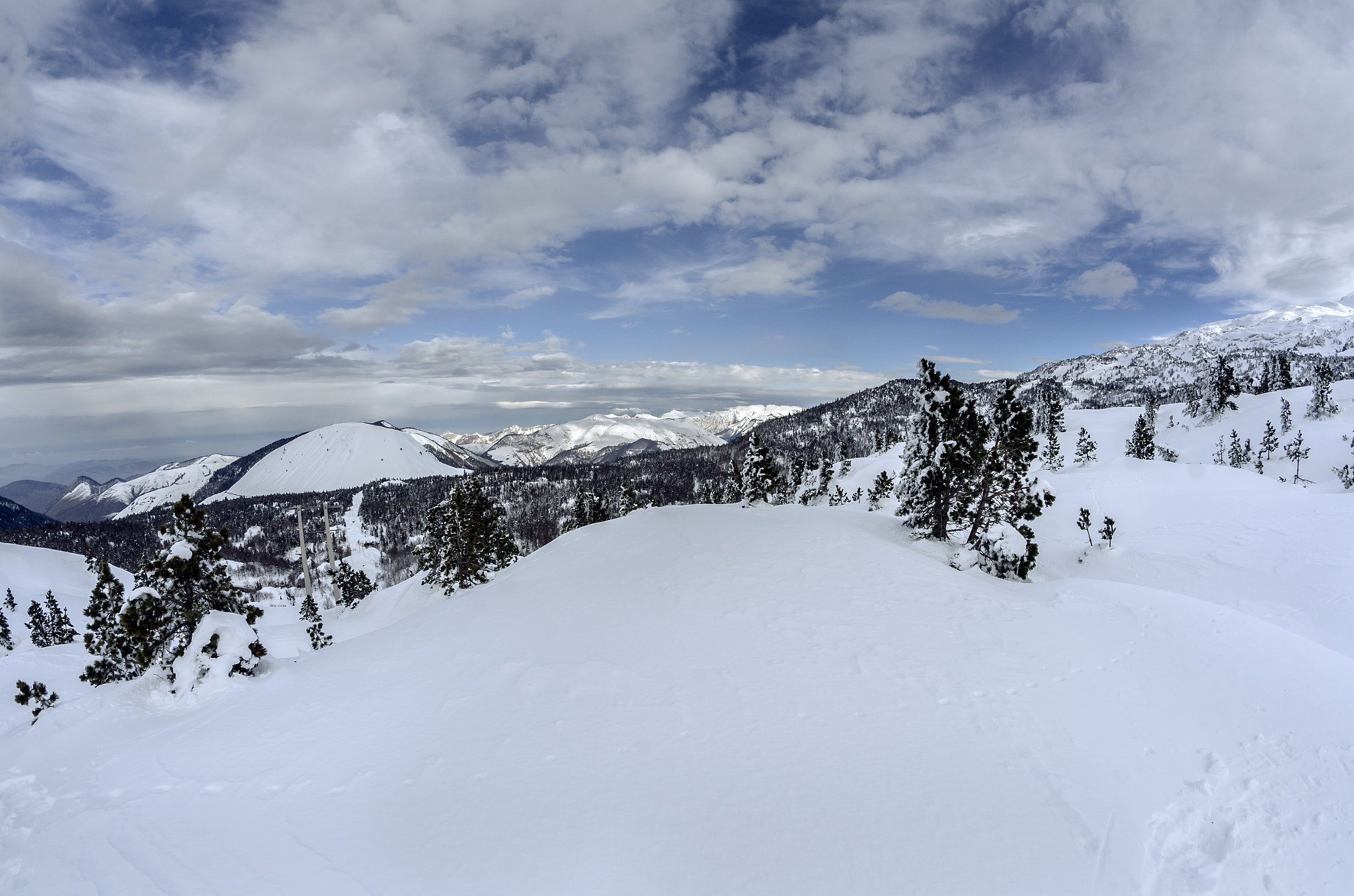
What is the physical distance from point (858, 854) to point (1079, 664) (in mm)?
7525

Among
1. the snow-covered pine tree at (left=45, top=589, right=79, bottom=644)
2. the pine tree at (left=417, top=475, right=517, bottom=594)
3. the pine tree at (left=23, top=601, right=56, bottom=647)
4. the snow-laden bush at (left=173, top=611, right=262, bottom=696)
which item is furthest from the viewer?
the snow-covered pine tree at (left=45, top=589, right=79, bottom=644)

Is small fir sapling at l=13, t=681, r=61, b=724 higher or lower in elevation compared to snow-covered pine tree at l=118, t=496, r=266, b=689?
lower

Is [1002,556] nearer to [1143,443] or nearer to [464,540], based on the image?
[464,540]

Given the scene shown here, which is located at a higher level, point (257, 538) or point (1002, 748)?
point (1002, 748)

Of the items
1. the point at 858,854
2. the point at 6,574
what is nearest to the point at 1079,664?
the point at 858,854

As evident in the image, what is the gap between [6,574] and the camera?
6544cm

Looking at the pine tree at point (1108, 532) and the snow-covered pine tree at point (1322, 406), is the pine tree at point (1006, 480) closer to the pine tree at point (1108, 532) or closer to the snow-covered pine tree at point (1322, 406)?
the pine tree at point (1108, 532)

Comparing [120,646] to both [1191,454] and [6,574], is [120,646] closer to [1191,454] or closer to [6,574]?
[6,574]

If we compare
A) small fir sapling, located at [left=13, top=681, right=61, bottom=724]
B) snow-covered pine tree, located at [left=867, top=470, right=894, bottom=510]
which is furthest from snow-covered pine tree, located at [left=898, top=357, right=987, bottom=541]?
small fir sapling, located at [left=13, top=681, right=61, bottom=724]

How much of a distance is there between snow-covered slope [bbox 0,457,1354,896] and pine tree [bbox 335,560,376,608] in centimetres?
6306

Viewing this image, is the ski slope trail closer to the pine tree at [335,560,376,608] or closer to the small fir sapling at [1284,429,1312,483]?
the pine tree at [335,560,376,608]

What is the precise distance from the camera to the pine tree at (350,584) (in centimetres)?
6656

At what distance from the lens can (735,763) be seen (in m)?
7.28

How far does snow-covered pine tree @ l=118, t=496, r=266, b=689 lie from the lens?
12203 millimetres
